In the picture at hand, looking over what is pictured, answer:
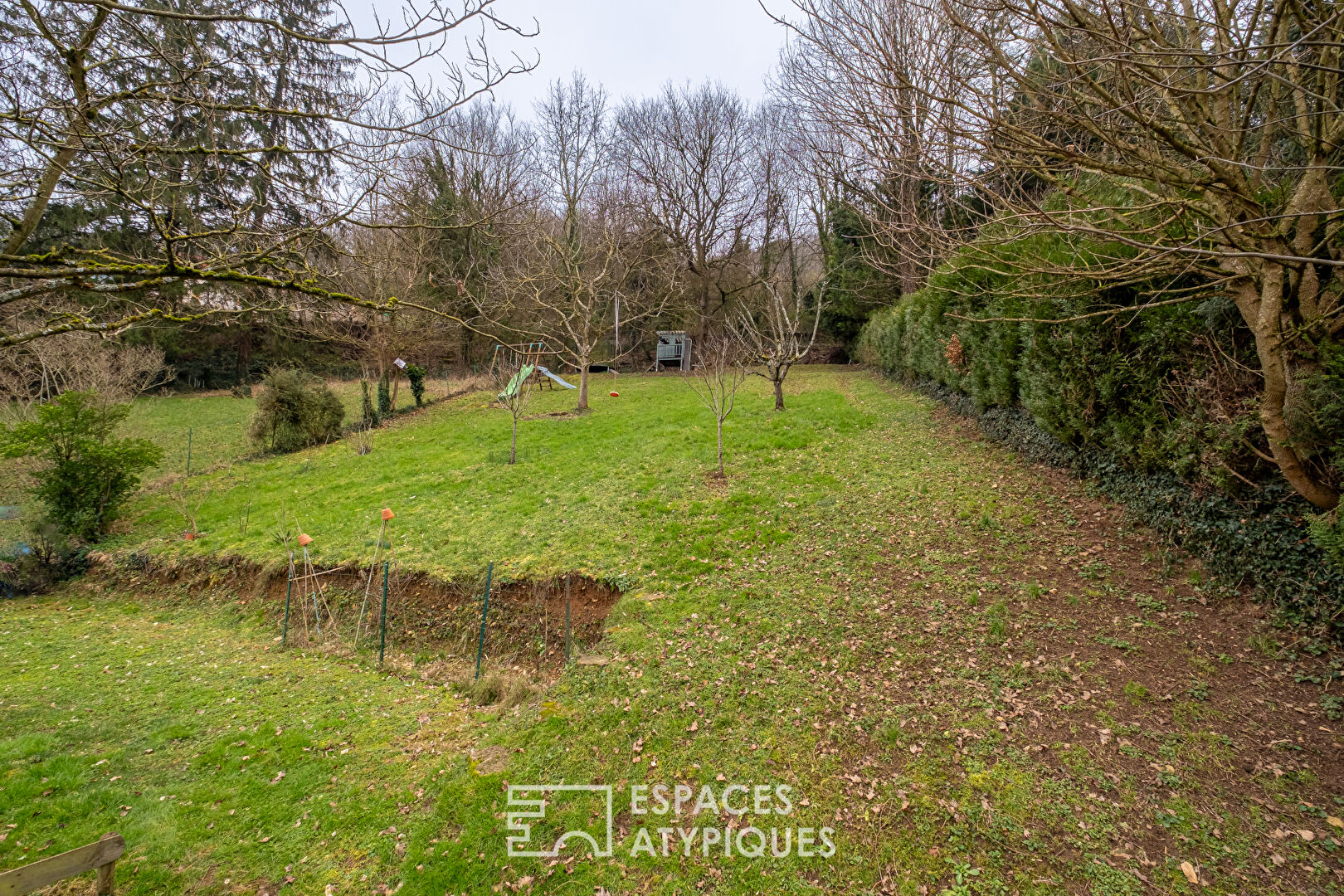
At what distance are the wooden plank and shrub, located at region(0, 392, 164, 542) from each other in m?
9.03

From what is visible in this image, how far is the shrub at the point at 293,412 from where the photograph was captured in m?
12.7

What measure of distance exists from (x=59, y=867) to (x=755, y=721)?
3.88m

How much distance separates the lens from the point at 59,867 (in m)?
2.39

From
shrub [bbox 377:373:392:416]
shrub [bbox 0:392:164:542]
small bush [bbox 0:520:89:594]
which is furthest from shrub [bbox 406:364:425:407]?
small bush [bbox 0:520:89:594]

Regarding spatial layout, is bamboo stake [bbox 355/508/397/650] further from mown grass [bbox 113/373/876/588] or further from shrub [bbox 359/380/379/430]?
shrub [bbox 359/380/379/430]

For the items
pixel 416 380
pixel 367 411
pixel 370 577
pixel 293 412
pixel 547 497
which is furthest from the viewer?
pixel 416 380

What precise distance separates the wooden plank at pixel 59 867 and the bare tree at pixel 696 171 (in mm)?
25666

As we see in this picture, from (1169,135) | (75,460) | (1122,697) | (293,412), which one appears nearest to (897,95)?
(1169,135)

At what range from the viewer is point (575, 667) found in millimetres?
5066

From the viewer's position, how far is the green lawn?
10.1 ft

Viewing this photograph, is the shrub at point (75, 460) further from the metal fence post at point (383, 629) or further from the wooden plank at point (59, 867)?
the wooden plank at point (59, 867)

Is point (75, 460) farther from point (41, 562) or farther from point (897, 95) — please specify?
point (897, 95)

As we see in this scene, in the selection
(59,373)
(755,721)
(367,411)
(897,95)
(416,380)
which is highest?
(897,95)

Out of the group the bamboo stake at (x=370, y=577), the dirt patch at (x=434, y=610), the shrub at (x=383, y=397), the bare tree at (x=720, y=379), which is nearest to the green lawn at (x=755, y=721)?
the dirt patch at (x=434, y=610)
